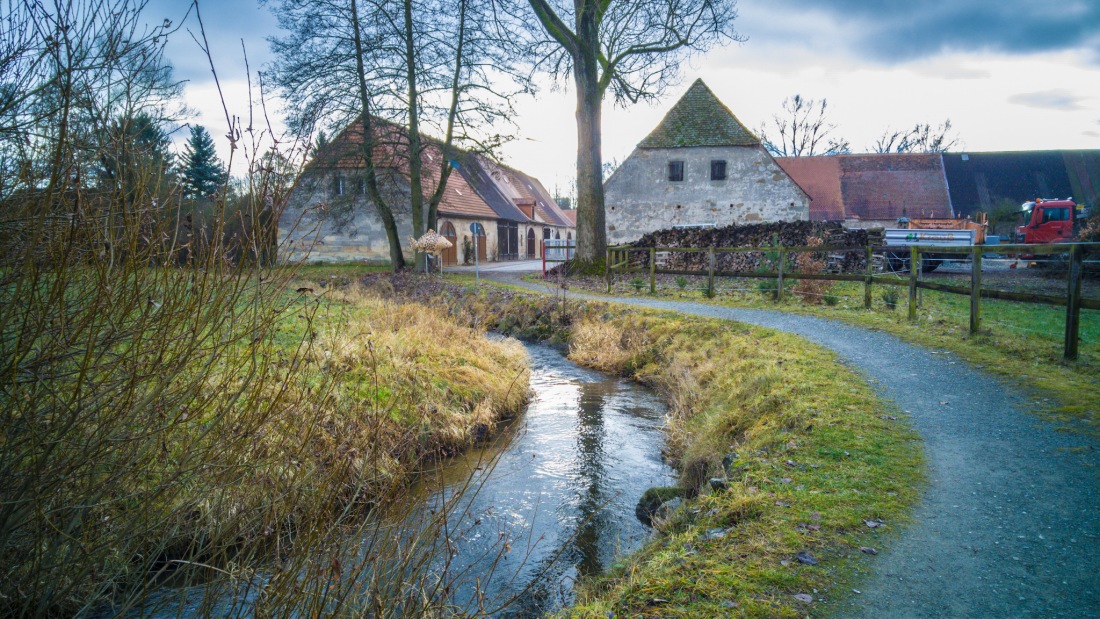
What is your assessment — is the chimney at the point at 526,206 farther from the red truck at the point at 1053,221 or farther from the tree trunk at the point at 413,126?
the red truck at the point at 1053,221

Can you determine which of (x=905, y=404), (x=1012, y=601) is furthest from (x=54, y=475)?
(x=905, y=404)

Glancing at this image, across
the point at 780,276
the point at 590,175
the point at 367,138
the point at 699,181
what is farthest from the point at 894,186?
the point at 367,138

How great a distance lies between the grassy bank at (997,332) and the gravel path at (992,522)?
13.6 inches

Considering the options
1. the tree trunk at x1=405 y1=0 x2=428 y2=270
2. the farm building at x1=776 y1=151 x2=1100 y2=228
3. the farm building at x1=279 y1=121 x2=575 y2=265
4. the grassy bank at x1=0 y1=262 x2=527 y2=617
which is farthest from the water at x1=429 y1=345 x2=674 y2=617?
the farm building at x1=776 y1=151 x2=1100 y2=228

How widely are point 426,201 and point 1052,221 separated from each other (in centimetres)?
2491

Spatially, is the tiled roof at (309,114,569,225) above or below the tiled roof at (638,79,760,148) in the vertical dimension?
below

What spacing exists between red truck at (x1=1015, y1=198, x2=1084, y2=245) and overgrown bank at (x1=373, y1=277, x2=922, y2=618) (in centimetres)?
1941

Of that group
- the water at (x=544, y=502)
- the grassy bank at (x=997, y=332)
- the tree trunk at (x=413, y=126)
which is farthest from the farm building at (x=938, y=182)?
the water at (x=544, y=502)

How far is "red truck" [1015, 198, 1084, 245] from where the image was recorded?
2178 cm

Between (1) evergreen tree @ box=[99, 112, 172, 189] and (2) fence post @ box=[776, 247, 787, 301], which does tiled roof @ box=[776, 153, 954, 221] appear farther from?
(1) evergreen tree @ box=[99, 112, 172, 189]

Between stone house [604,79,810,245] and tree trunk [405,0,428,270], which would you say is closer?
tree trunk [405,0,428,270]

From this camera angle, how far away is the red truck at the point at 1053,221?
71.5 feet

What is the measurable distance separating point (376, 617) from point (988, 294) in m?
8.27

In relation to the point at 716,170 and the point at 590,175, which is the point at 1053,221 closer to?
the point at 716,170
